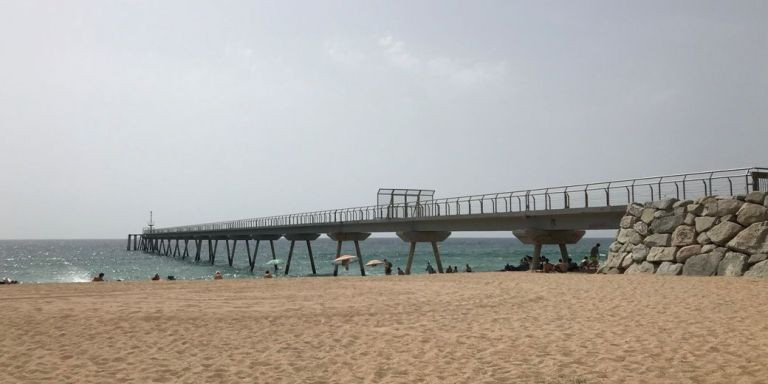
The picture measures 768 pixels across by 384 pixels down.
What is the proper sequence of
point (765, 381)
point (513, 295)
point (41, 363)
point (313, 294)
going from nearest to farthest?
1. point (765, 381)
2. point (41, 363)
3. point (513, 295)
4. point (313, 294)

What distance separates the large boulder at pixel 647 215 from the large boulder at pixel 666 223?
0.70 ft

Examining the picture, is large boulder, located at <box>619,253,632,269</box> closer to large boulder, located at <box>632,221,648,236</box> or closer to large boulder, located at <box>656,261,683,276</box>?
large boulder, located at <box>632,221,648,236</box>

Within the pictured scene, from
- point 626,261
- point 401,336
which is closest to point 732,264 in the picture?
point 626,261

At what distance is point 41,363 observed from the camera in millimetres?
8500

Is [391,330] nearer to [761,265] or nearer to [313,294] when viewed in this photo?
[313,294]

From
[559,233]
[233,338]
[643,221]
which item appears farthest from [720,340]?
[559,233]

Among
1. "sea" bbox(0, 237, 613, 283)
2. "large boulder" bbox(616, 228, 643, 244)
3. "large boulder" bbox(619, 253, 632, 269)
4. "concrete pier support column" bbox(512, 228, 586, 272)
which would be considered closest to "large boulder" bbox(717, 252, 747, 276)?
"large boulder" bbox(616, 228, 643, 244)

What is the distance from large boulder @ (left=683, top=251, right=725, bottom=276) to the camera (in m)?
18.3

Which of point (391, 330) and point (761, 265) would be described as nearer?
point (391, 330)

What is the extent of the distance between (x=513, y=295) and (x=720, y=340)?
696 cm

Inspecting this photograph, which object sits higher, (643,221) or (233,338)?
(643,221)

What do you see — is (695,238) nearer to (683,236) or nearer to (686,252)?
(683,236)

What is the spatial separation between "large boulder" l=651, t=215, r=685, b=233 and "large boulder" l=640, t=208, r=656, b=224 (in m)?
0.21

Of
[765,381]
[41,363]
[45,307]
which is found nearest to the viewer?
[765,381]
